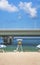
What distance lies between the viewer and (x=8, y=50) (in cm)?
2817

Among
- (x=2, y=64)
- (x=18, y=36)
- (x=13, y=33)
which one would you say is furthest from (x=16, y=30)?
(x=2, y=64)

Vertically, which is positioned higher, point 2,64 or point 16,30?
point 16,30

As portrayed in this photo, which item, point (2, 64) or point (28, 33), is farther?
point (28, 33)

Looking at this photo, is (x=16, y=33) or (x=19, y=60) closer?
(x=19, y=60)

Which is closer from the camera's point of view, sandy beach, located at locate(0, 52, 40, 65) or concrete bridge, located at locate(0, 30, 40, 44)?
sandy beach, located at locate(0, 52, 40, 65)

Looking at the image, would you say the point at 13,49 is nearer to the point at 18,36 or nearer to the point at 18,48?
the point at 18,48

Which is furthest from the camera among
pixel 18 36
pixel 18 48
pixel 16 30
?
pixel 18 36

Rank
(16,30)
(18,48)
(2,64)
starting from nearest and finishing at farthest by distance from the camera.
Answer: (2,64) → (18,48) → (16,30)

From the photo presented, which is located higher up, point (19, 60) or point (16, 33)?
point (16, 33)

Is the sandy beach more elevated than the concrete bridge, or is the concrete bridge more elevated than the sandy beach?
the concrete bridge

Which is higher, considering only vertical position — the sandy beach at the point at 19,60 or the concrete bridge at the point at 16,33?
the concrete bridge at the point at 16,33

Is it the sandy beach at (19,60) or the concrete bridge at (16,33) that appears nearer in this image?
the sandy beach at (19,60)

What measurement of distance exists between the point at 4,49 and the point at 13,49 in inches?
40.1

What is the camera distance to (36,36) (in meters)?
62.0
